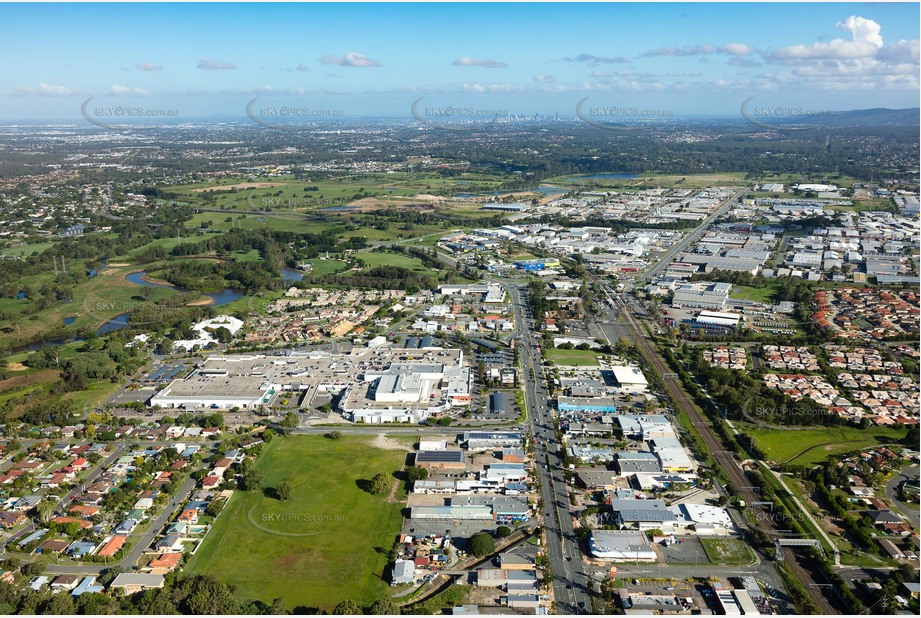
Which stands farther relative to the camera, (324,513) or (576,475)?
(576,475)

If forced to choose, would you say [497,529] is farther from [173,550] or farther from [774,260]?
[774,260]

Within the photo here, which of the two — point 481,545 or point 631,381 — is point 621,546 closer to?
point 481,545

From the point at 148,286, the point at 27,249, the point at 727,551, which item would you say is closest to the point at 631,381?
the point at 727,551

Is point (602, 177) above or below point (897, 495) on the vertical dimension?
above

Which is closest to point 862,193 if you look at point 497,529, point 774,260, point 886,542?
point 774,260

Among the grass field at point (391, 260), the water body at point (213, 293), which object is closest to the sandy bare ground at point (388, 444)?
the water body at point (213, 293)

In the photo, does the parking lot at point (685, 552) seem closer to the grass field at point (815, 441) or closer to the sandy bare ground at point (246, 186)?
the grass field at point (815, 441)
